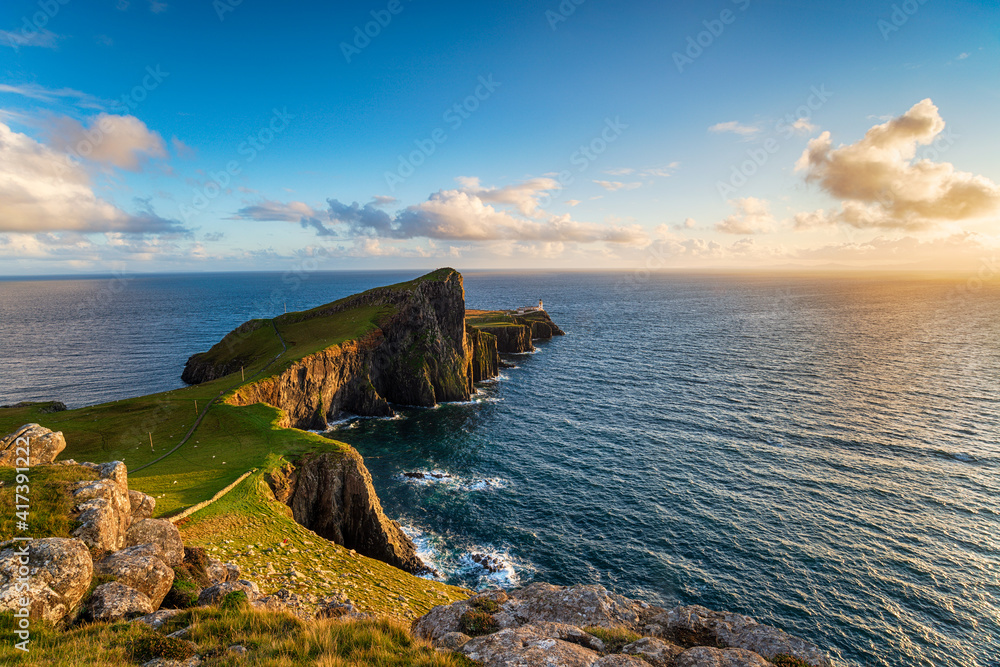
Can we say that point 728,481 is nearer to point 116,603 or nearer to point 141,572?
point 141,572

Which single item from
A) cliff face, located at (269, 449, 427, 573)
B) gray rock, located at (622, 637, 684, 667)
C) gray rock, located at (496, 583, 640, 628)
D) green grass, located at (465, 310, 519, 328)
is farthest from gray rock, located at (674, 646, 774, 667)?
green grass, located at (465, 310, 519, 328)

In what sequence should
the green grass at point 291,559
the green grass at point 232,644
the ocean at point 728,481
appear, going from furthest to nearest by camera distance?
the ocean at point 728,481 → the green grass at point 291,559 → the green grass at point 232,644

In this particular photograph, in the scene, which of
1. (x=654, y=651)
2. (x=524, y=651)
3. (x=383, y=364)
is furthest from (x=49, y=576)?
(x=383, y=364)

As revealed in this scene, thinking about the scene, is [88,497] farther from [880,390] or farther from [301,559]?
[880,390]

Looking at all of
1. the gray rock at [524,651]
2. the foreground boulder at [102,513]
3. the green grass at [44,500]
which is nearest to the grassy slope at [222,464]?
the green grass at [44,500]

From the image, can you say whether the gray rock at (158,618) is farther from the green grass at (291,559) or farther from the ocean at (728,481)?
the ocean at (728,481)

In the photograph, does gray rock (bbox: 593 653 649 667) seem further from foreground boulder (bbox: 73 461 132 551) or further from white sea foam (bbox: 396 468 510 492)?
white sea foam (bbox: 396 468 510 492)

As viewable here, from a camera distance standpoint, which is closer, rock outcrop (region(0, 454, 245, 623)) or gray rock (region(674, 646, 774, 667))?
rock outcrop (region(0, 454, 245, 623))
